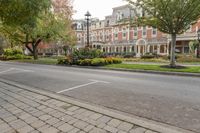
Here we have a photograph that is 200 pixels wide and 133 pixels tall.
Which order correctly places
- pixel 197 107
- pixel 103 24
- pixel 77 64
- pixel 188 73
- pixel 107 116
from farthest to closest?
pixel 103 24, pixel 77 64, pixel 188 73, pixel 197 107, pixel 107 116

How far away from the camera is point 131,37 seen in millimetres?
44156

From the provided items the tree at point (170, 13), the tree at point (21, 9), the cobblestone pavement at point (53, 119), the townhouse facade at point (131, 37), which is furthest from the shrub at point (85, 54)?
the cobblestone pavement at point (53, 119)

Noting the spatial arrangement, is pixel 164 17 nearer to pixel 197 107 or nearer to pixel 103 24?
pixel 197 107

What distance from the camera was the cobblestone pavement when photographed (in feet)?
12.2

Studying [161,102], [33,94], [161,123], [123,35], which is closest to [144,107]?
[161,102]

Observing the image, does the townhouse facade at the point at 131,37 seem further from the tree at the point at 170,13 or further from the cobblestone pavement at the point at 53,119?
the cobblestone pavement at the point at 53,119

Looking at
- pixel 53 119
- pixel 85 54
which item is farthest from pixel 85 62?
pixel 53 119

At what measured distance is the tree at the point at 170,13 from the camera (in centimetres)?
1372

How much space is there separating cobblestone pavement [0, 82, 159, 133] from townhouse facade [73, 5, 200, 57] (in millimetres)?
25530

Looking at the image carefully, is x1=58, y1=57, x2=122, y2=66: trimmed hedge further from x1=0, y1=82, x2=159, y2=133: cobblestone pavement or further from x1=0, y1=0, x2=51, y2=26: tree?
x1=0, y1=82, x2=159, y2=133: cobblestone pavement

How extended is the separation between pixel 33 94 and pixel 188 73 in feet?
32.4

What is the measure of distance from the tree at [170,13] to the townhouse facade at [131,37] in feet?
43.6

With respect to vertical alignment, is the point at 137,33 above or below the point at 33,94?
above

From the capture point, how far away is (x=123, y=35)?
46188mm
